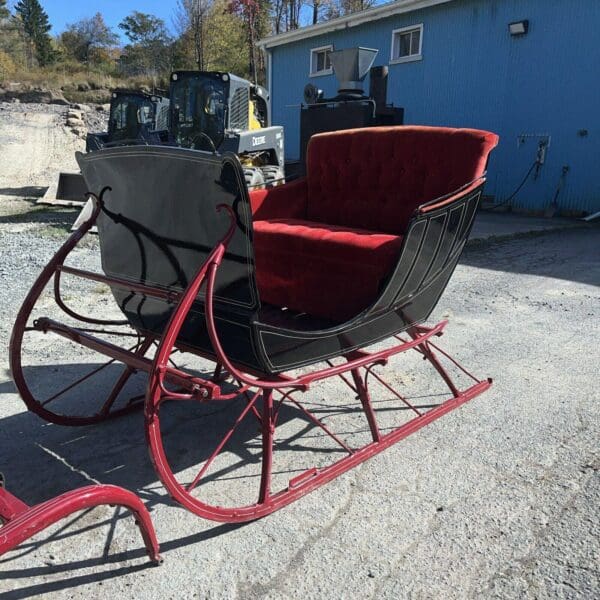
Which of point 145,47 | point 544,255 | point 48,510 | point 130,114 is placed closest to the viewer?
point 48,510

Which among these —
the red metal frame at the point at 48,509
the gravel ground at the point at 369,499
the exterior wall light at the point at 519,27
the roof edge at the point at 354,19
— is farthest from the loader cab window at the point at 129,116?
the red metal frame at the point at 48,509

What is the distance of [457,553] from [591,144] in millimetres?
10985

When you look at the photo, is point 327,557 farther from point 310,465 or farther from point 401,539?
point 310,465

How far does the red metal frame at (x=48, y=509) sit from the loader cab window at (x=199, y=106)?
8.30 meters

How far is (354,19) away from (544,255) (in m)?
9.52

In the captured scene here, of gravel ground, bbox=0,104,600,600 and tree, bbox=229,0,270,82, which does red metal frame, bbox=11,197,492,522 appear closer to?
gravel ground, bbox=0,104,600,600

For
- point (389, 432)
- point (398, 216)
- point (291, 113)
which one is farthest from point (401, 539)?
point (291, 113)

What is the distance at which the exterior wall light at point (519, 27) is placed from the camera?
11.4 m

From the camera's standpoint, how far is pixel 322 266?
2750mm

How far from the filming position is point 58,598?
178 cm

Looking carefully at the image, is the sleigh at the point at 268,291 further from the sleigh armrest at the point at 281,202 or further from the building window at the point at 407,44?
the building window at the point at 407,44

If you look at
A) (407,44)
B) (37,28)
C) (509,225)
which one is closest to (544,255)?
(509,225)

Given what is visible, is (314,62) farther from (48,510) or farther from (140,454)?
(48,510)

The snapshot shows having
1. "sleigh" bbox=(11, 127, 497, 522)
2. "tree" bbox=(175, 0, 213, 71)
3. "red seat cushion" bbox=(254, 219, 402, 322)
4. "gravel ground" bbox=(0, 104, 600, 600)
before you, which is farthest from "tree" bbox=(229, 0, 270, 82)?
"red seat cushion" bbox=(254, 219, 402, 322)
